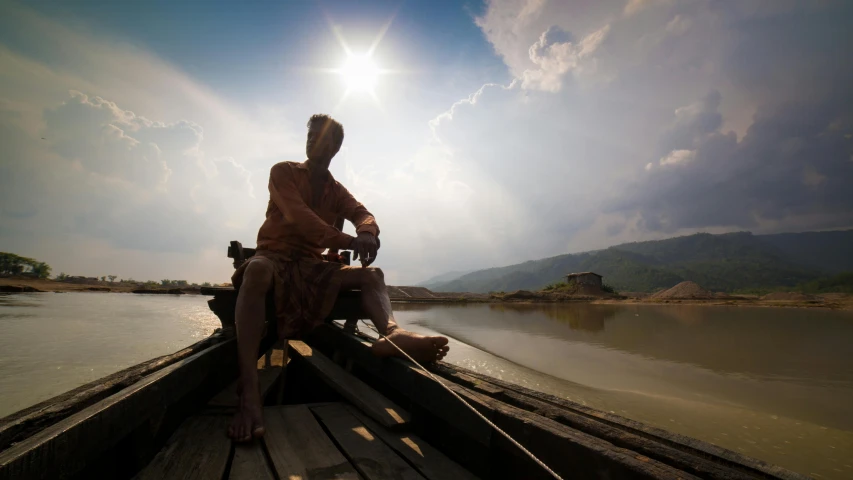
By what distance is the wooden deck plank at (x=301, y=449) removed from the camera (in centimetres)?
114

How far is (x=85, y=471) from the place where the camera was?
93 centimetres

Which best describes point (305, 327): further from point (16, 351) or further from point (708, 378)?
point (16, 351)

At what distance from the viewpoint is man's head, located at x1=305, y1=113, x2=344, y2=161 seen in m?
2.97

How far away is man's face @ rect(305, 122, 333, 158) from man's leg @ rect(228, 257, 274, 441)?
4.00ft

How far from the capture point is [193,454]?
48.3 inches

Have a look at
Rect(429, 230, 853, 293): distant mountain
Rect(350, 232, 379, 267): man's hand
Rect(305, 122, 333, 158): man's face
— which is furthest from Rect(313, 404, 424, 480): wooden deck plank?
Rect(429, 230, 853, 293): distant mountain

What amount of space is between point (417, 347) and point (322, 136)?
Result: 82.3 inches

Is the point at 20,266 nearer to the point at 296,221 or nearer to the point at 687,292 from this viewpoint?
the point at 296,221

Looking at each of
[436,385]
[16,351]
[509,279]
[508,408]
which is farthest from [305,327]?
[509,279]

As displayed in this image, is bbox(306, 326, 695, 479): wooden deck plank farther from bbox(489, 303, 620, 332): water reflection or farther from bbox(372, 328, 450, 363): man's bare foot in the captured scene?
bbox(489, 303, 620, 332): water reflection

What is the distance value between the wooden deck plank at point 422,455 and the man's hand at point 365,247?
51.6 inches

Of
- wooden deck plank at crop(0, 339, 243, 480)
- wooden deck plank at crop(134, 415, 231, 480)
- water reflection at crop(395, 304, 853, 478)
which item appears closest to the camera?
wooden deck plank at crop(0, 339, 243, 480)

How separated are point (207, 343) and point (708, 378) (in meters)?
5.74

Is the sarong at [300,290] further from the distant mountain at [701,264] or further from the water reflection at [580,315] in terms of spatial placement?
the distant mountain at [701,264]
